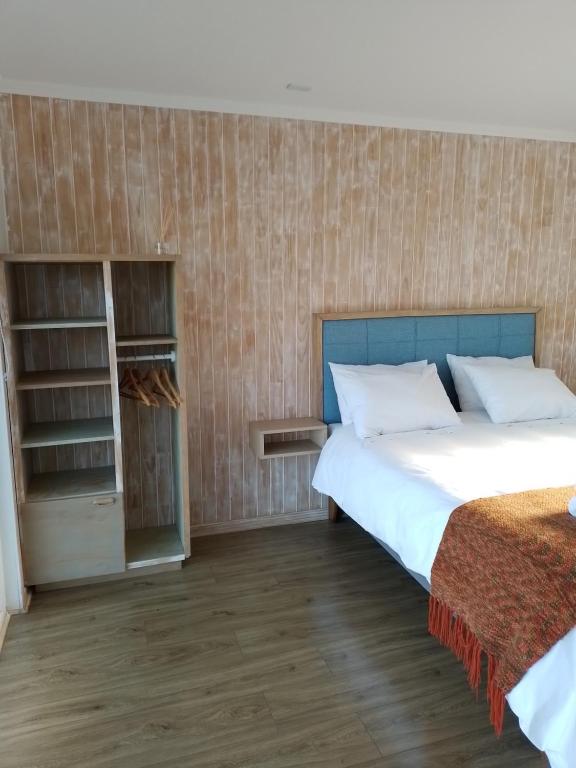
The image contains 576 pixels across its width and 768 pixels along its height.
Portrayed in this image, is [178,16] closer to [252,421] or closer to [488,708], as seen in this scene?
[252,421]

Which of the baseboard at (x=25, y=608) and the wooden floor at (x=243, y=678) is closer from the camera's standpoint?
the wooden floor at (x=243, y=678)

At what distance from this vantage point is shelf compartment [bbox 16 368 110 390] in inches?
108

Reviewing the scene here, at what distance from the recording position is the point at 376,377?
337 cm

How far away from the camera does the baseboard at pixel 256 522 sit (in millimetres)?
3533

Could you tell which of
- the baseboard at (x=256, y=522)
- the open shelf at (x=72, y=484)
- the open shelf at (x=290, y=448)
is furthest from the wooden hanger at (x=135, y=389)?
the baseboard at (x=256, y=522)

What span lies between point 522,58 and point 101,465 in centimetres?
284

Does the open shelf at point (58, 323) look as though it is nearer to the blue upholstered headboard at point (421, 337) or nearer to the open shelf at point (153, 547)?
the open shelf at point (153, 547)

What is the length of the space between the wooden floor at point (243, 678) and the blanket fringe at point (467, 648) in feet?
0.33

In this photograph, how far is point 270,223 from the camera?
340cm

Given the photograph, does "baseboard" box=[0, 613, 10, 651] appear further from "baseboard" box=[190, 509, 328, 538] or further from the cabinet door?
"baseboard" box=[190, 509, 328, 538]

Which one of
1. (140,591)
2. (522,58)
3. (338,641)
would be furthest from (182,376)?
(522,58)

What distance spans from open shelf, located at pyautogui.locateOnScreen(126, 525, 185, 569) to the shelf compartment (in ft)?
2.98

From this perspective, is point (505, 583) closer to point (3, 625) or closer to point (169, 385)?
point (169, 385)

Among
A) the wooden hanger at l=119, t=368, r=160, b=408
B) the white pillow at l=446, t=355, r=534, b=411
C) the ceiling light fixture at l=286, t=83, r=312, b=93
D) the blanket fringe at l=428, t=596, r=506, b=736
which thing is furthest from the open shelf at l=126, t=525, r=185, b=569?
the ceiling light fixture at l=286, t=83, r=312, b=93
